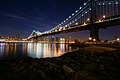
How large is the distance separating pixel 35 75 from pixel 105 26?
46587 millimetres

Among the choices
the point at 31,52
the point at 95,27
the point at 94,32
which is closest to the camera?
the point at 31,52

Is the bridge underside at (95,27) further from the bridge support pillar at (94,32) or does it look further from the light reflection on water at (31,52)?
the light reflection on water at (31,52)

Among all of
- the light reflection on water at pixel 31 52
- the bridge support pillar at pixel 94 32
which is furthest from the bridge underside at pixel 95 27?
the light reflection on water at pixel 31 52

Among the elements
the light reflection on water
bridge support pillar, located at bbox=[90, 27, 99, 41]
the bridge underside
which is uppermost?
the bridge underside

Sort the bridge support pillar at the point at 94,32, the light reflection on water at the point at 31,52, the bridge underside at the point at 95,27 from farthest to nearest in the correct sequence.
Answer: the bridge support pillar at the point at 94,32, the bridge underside at the point at 95,27, the light reflection on water at the point at 31,52

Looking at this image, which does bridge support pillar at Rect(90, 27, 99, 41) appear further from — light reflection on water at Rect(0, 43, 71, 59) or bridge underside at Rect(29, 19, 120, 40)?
light reflection on water at Rect(0, 43, 71, 59)

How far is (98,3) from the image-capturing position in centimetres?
6247

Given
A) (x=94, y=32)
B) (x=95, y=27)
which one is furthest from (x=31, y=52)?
(x=95, y=27)

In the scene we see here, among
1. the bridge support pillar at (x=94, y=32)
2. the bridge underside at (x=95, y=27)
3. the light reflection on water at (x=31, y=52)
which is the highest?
the bridge underside at (x=95, y=27)

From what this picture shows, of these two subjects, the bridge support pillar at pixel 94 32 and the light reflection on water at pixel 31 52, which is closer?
the light reflection on water at pixel 31 52

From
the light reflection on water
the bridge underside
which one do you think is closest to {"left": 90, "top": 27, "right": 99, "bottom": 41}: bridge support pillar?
the bridge underside

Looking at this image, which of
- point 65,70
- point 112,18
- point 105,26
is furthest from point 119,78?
point 105,26

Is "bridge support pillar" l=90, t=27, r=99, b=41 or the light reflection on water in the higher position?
"bridge support pillar" l=90, t=27, r=99, b=41

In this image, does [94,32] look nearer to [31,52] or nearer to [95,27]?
[95,27]
